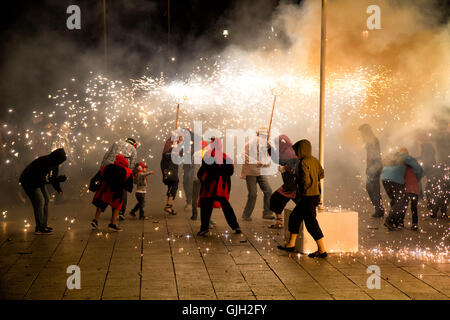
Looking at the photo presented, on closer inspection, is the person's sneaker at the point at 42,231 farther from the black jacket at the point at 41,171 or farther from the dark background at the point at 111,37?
the dark background at the point at 111,37

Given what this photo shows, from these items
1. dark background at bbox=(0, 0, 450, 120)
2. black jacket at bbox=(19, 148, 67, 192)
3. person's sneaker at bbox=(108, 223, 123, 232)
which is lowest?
person's sneaker at bbox=(108, 223, 123, 232)

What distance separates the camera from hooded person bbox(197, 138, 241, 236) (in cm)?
865

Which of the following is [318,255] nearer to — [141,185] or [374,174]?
[374,174]

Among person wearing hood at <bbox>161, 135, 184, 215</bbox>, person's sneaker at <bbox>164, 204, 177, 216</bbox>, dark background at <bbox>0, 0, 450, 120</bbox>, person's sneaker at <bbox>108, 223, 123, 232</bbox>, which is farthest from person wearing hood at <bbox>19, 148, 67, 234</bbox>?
dark background at <bbox>0, 0, 450, 120</bbox>

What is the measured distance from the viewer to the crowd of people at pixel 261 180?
726 cm

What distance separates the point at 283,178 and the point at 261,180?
1307mm

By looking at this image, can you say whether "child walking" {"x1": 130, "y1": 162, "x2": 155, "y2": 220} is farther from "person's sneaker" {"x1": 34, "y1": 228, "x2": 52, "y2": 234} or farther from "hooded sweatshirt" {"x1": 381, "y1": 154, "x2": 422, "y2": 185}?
"hooded sweatshirt" {"x1": 381, "y1": 154, "x2": 422, "y2": 185}

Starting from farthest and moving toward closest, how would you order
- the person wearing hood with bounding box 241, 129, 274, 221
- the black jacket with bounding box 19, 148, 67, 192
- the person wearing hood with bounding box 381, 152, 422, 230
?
the person wearing hood with bounding box 241, 129, 274, 221 < the person wearing hood with bounding box 381, 152, 422, 230 < the black jacket with bounding box 19, 148, 67, 192

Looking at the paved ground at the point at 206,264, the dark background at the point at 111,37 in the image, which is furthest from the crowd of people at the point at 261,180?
the dark background at the point at 111,37

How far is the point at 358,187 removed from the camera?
53.5 ft

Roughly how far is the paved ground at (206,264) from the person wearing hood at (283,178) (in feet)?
1.27

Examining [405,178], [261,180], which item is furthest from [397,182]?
[261,180]

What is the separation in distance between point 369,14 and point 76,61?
947 centimetres
